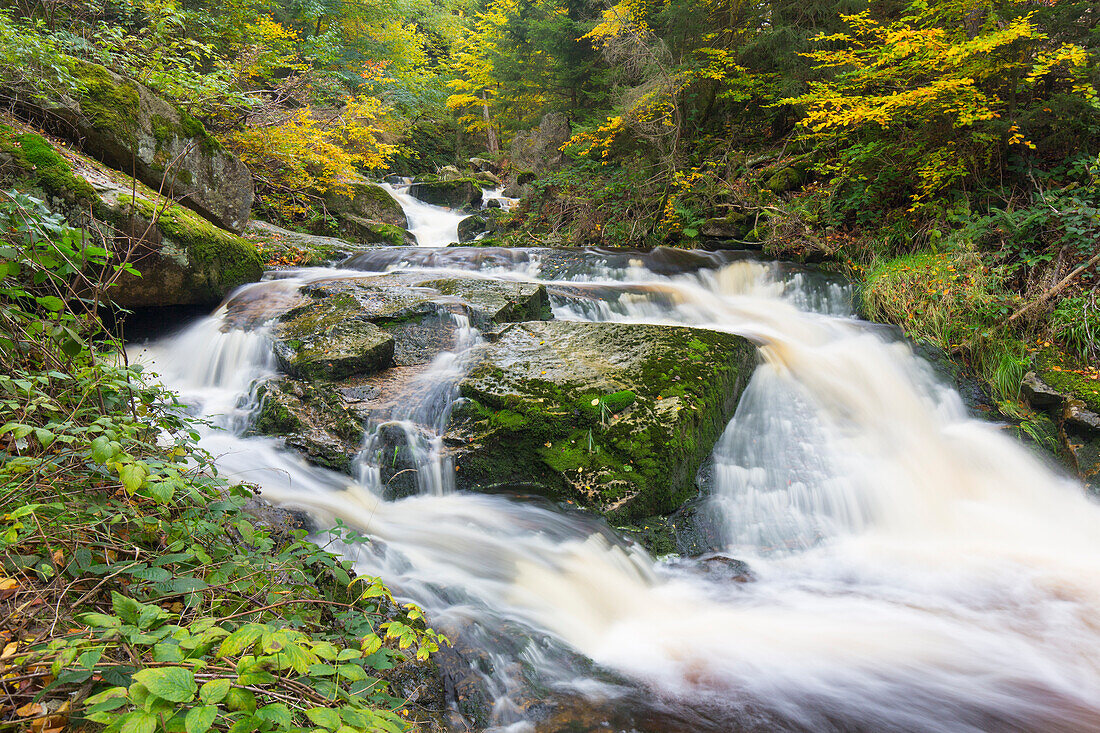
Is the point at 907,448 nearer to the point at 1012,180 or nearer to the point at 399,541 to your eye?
the point at 1012,180

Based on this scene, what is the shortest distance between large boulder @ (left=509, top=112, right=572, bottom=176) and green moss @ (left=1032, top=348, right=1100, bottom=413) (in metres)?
12.1

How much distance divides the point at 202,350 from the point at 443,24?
24878 millimetres

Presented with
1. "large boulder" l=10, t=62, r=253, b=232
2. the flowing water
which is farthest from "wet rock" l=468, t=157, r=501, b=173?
the flowing water

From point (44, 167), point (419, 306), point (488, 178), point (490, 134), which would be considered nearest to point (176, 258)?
point (44, 167)

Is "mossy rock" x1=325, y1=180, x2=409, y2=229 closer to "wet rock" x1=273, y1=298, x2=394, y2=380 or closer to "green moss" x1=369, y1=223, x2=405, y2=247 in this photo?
"green moss" x1=369, y1=223, x2=405, y2=247

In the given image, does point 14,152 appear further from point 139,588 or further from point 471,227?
point 471,227

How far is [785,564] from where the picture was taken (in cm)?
371

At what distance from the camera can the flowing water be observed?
100 inches

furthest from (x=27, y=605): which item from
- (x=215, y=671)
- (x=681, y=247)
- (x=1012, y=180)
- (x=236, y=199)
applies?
(x=681, y=247)

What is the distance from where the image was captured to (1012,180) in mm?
6164

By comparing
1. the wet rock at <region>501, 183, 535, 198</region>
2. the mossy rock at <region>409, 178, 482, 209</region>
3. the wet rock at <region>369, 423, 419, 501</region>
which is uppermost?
the wet rock at <region>501, 183, 535, 198</region>

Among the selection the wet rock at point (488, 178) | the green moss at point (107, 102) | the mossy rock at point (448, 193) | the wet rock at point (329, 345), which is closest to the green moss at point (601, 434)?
the wet rock at point (329, 345)

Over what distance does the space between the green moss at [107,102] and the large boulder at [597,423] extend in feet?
16.3

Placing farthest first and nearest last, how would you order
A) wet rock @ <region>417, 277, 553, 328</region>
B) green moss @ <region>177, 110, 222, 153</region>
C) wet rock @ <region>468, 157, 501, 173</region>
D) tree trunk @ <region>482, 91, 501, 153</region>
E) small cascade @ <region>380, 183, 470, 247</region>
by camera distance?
tree trunk @ <region>482, 91, 501, 153</region>
wet rock @ <region>468, 157, 501, 173</region>
small cascade @ <region>380, 183, 470, 247</region>
green moss @ <region>177, 110, 222, 153</region>
wet rock @ <region>417, 277, 553, 328</region>
